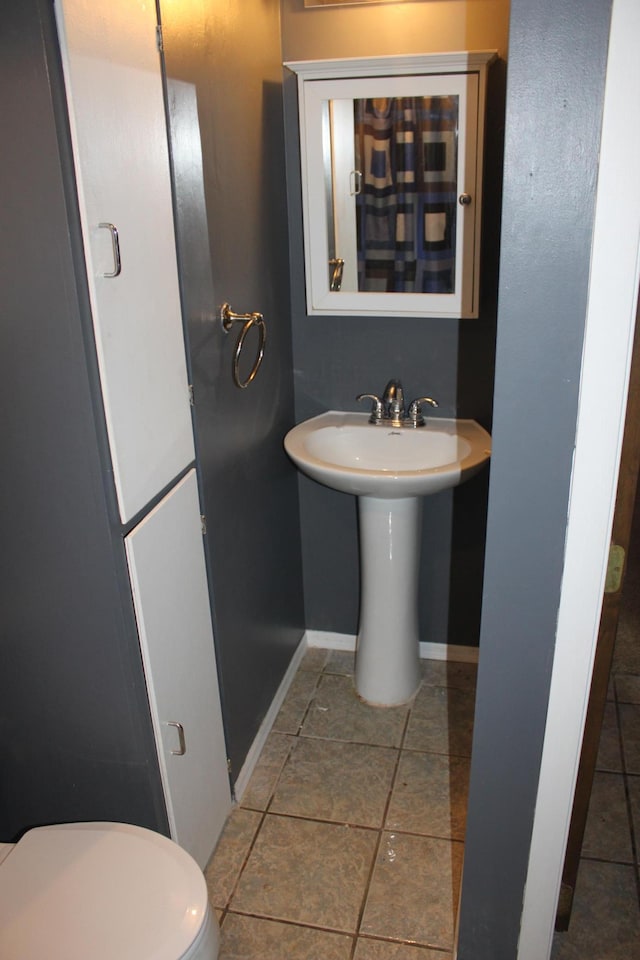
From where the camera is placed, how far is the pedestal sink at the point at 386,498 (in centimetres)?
200

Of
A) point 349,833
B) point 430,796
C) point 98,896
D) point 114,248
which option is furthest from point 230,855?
point 114,248

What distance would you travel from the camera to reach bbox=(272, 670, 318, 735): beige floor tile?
7.57 feet

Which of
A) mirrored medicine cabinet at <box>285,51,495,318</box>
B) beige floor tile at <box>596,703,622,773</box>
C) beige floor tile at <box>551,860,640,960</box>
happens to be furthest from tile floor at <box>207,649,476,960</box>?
mirrored medicine cabinet at <box>285,51,495,318</box>

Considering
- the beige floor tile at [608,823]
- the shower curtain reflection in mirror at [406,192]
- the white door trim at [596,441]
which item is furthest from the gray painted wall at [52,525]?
the shower curtain reflection in mirror at [406,192]

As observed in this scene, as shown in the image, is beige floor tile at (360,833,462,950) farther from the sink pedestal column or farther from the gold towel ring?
the gold towel ring

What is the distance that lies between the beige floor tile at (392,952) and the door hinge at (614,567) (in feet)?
3.16

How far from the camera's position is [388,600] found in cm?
230

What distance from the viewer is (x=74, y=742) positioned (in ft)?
4.89

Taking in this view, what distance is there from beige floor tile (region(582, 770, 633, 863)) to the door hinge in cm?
101

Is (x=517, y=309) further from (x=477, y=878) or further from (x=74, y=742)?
(x=74, y=742)

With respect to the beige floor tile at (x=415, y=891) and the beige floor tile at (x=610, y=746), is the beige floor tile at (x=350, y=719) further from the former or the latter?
the beige floor tile at (x=610, y=746)

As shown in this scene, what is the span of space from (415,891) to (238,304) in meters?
1.42

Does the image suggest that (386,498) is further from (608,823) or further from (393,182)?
(608,823)

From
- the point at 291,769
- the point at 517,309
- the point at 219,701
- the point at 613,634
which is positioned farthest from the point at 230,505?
the point at 517,309
